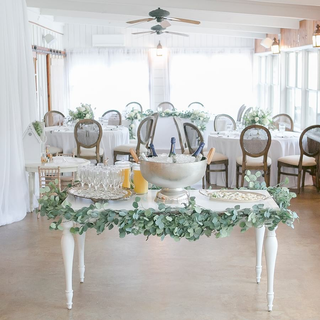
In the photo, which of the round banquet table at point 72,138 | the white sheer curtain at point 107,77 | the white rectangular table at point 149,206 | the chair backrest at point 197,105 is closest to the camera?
A: the white rectangular table at point 149,206

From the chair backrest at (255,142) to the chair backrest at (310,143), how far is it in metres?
0.50

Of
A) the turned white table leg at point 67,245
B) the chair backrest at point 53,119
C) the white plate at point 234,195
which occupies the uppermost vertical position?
the chair backrest at point 53,119

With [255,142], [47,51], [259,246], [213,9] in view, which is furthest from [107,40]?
[259,246]

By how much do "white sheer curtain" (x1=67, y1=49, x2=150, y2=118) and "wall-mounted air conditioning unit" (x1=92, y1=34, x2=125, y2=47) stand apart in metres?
0.20

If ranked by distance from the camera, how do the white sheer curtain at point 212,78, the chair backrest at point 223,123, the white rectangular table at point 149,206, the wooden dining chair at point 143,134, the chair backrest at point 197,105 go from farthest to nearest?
1. the white sheer curtain at point 212,78
2. the chair backrest at point 197,105
3. the chair backrest at point 223,123
4. the wooden dining chair at point 143,134
5. the white rectangular table at point 149,206

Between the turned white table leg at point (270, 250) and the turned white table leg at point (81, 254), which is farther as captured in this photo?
the turned white table leg at point (81, 254)

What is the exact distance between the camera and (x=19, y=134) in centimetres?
633

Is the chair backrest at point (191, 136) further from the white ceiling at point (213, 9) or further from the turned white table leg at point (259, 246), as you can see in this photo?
the turned white table leg at point (259, 246)

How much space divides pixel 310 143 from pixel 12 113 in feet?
13.2

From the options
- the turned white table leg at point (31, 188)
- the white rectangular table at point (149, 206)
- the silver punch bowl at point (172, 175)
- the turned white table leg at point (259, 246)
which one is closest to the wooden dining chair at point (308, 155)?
the turned white table leg at point (31, 188)

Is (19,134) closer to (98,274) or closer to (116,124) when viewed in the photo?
(98,274)

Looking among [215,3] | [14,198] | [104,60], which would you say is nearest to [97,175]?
[14,198]

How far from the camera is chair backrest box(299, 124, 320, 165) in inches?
299

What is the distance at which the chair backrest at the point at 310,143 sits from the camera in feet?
24.9
